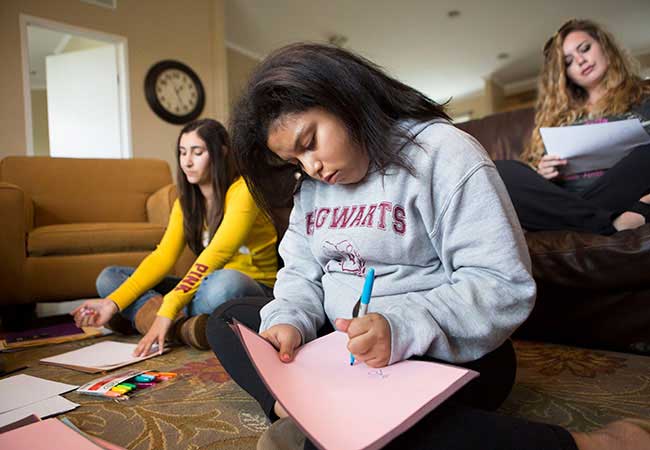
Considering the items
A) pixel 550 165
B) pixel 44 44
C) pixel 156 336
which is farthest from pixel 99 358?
pixel 44 44

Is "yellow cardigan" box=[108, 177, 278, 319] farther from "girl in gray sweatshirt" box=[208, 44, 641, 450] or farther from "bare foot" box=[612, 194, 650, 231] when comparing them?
Answer: "bare foot" box=[612, 194, 650, 231]

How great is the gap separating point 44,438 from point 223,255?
68cm

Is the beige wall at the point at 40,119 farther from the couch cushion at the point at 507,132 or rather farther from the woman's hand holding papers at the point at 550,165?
the woman's hand holding papers at the point at 550,165

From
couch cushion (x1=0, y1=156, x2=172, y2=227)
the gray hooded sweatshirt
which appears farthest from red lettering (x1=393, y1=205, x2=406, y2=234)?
couch cushion (x1=0, y1=156, x2=172, y2=227)

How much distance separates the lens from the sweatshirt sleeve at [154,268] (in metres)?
1.35

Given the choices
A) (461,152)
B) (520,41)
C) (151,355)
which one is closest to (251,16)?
(520,41)

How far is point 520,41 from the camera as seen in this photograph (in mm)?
5188

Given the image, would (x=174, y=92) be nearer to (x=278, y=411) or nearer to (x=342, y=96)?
(x=342, y=96)

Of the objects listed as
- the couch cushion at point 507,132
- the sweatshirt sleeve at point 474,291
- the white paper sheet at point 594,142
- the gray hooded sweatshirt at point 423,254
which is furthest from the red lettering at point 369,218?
the couch cushion at point 507,132

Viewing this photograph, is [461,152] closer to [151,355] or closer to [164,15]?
[151,355]

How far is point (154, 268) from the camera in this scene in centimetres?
142

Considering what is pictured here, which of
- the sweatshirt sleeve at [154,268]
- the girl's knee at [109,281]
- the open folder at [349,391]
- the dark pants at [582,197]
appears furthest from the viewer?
the girl's knee at [109,281]

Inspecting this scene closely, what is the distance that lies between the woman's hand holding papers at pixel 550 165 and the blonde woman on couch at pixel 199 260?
2.83 feet

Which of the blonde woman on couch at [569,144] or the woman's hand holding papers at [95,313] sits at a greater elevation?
the blonde woman on couch at [569,144]
